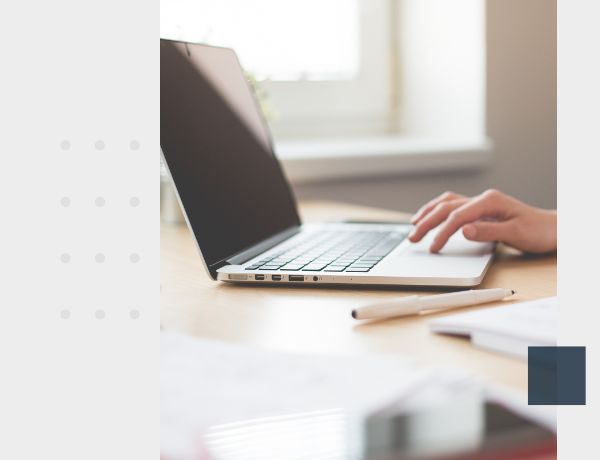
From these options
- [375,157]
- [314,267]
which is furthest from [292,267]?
[375,157]

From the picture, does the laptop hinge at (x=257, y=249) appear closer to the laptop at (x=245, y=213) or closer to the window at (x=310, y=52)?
the laptop at (x=245, y=213)

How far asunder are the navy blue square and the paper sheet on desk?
0.06 metres

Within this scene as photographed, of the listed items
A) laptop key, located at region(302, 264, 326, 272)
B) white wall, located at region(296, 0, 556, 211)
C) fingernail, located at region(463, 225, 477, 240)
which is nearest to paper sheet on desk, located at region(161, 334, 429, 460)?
laptop key, located at region(302, 264, 326, 272)

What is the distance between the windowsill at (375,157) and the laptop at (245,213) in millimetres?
461

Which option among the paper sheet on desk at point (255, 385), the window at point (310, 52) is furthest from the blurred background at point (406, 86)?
the paper sheet on desk at point (255, 385)

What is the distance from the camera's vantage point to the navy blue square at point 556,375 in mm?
436

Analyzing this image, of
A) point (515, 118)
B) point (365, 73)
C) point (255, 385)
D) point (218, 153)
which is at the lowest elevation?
point (255, 385)

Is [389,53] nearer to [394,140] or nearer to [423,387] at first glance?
[394,140]

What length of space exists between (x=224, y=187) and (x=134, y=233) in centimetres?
38

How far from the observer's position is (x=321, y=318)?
2.06ft

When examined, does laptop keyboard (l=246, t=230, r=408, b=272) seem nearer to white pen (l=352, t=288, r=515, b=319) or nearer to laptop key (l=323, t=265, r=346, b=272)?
laptop key (l=323, t=265, r=346, b=272)

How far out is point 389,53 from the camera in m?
1.94

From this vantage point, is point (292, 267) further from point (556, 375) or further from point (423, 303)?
point (556, 375)

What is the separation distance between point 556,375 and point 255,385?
0.17 m
